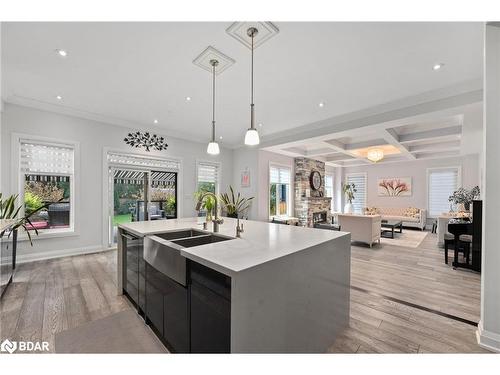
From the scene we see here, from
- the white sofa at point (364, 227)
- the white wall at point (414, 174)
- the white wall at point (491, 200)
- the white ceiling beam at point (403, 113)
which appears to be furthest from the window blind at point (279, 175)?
the white wall at point (491, 200)

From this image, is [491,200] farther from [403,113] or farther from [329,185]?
[329,185]

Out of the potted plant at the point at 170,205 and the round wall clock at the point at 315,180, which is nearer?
the potted plant at the point at 170,205

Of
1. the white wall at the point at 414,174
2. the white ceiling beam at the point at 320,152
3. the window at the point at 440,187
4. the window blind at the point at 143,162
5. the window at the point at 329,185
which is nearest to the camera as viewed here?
the window blind at the point at 143,162

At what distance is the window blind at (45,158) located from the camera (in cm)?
381

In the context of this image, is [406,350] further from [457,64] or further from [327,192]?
[327,192]

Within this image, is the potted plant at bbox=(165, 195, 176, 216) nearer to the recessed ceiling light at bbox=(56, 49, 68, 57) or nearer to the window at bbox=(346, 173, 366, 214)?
the recessed ceiling light at bbox=(56, 49, 68, 57)

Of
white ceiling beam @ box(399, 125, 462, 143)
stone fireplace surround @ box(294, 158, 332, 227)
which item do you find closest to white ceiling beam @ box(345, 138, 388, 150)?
white ceiling beam @ box(399, 125, 462, 143)

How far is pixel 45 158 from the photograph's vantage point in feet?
13.1

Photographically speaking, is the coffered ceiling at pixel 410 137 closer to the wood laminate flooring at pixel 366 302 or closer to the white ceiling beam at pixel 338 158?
the white ceiling beam at pixel 338 158

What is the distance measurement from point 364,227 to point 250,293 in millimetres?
4711

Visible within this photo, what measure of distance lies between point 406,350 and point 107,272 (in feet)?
12.2

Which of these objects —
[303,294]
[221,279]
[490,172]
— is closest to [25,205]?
[221,279]

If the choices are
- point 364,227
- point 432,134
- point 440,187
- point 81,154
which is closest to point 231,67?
point 81,154

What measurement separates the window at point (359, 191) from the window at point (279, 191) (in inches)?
160
